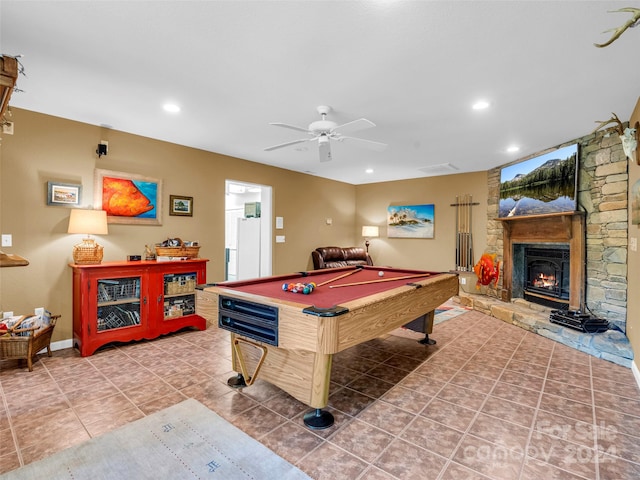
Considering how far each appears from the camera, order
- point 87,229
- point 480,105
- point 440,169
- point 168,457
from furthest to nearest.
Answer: point 440,169 → point 87,229 → point 480,105 → point 168,457

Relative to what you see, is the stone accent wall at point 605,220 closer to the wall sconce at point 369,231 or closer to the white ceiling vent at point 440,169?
the white ceiling vent at point 440,169

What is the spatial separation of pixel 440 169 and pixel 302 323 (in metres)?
4.96

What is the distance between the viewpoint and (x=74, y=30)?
203cm

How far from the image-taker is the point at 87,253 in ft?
11.2

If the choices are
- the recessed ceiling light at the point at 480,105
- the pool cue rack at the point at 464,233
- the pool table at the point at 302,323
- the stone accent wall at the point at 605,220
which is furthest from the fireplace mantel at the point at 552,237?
the pool table at the point at 302,323

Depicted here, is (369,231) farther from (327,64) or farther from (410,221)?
(327,64)

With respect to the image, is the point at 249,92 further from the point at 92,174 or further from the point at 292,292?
the point at 92,174

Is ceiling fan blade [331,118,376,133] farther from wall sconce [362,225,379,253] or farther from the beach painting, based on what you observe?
wall sconce [362,225,379,253]

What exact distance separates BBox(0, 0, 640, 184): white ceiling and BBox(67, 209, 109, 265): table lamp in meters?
1.06

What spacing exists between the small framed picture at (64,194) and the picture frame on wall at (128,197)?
0.18 meters

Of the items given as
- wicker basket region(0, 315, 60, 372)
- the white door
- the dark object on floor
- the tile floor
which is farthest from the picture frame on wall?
the dark object on floor

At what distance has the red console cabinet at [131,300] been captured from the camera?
10.8ft

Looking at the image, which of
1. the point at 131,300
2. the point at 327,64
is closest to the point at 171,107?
the point at 327,64

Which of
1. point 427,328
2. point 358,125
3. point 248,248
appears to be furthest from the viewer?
point 248,248
